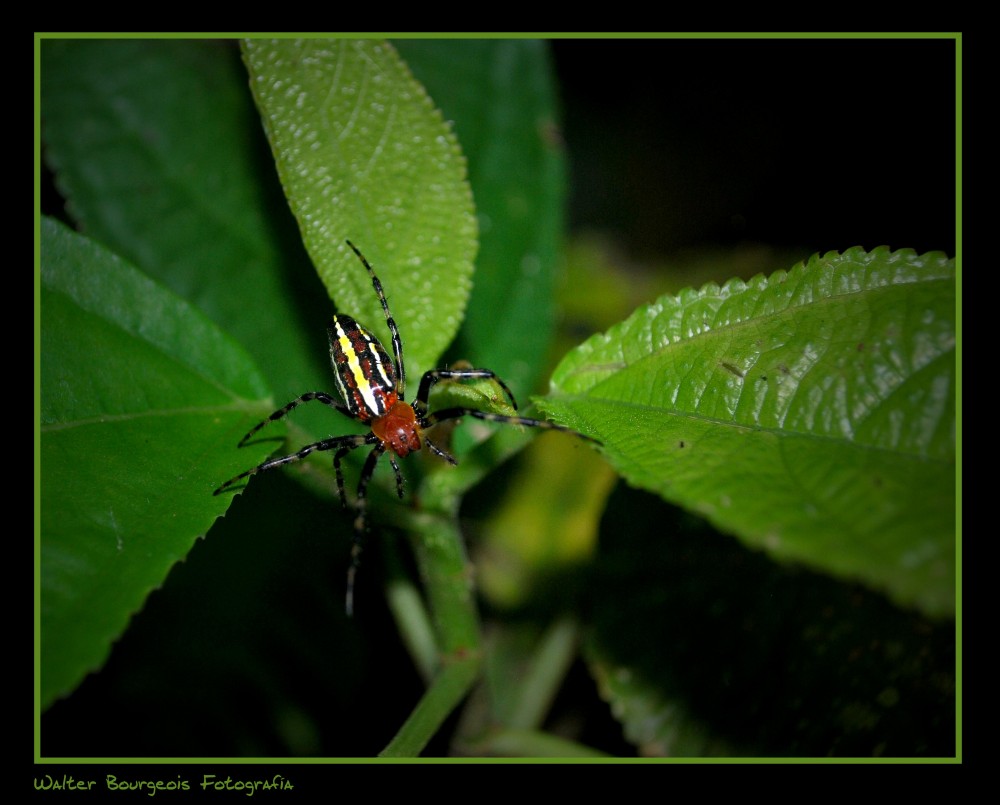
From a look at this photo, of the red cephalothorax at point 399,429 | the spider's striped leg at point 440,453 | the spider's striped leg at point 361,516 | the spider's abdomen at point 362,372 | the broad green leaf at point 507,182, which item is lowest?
the spider's striped leg at point 361,516

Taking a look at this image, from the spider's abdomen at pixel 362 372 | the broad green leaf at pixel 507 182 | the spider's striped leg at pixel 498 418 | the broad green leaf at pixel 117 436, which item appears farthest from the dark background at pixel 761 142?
the broad green leaf at pixel 117 436

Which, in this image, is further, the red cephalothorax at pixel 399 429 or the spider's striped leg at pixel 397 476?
the red cephalothorax at pixel 399 429

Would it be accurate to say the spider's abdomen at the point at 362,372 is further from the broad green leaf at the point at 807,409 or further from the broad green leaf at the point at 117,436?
the broad green leaf at the point at 807,409

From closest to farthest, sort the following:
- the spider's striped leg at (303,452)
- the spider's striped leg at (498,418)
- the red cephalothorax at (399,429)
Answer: the spider's striped leg at (303,452)
the spider's striped leg at (498,418)
the red cephalothorax at (399,429)

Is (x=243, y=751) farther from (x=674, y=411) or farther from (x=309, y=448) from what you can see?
(x=674, y=411)

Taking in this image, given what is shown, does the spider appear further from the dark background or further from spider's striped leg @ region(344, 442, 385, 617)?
the dark background

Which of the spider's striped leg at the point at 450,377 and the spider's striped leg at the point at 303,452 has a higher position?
the spider's striped leg at the point at 450,377
